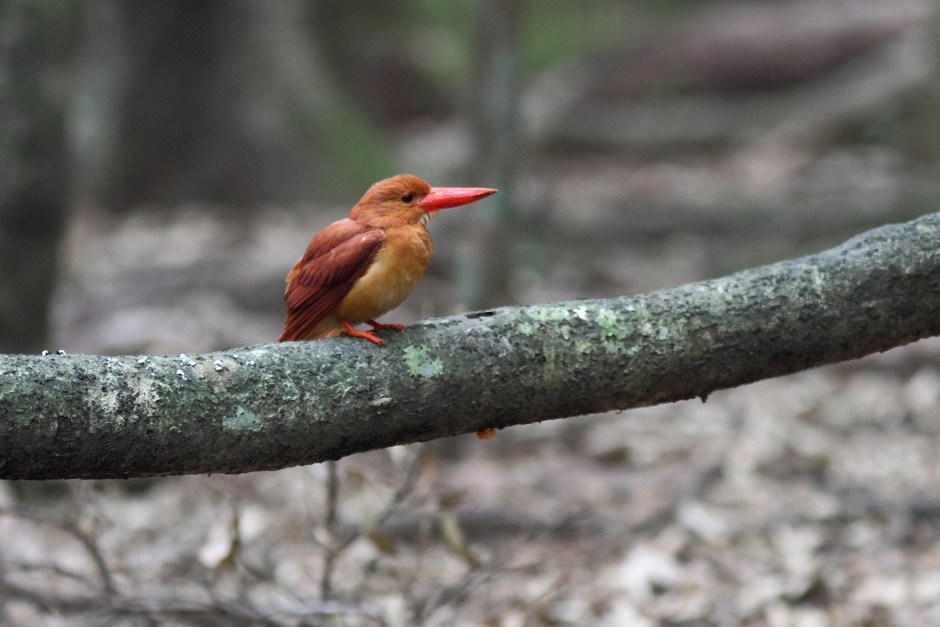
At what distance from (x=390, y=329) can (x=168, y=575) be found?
5.53ft

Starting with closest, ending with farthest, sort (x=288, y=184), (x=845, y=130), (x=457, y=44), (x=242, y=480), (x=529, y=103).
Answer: (x=242, y=480) < (x=288, y=184) < (x=845, y=130) < (x=529, y=103) < (x=457, y=44)

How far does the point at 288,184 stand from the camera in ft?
32.0

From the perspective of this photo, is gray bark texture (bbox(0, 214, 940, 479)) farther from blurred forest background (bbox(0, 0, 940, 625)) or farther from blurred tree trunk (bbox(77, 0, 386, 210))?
blurred tree trunk (bbox(77, 0, 386, 210))

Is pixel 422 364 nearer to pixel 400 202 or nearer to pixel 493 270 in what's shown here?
pixel 400 202

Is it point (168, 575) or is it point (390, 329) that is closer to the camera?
point (390, 329)

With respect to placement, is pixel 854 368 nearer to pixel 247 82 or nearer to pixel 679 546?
pixel 679 546

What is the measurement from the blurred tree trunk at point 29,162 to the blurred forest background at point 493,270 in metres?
0.01

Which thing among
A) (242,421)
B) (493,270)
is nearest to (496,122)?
(493,270)

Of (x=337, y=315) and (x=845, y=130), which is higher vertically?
(x=845, y=130)

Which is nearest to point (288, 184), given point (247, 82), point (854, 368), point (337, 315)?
point (247, 82)

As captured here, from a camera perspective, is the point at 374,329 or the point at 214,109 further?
the point at 214,109

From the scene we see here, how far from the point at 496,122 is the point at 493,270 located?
86cm

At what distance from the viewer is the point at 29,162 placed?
15.5 feet

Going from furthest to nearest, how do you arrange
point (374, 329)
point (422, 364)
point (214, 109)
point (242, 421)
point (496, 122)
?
point (214, 109)
point (496, 122)
point (374, 329)
point (422, 364)
point (242, 421)
